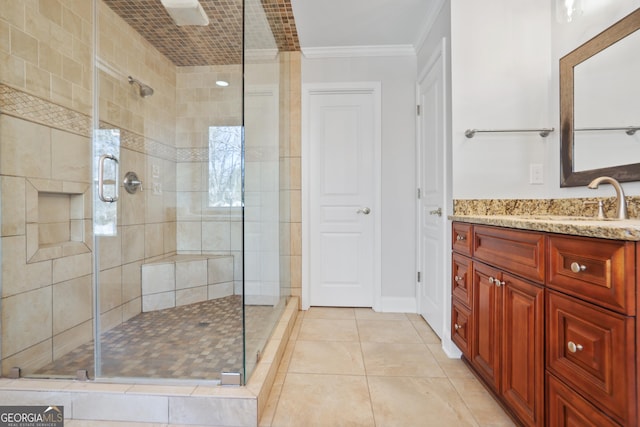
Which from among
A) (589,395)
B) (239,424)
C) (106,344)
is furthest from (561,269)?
(106,344)

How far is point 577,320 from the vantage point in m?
0.90

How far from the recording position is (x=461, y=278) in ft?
5.63

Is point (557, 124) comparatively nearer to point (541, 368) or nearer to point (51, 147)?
point (541, 368)

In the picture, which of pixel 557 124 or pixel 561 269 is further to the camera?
pixel 557 124

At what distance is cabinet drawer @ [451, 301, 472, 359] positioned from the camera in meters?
1.61

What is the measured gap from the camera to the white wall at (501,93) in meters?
1.82

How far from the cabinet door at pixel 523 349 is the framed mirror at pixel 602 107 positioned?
2.46 ft

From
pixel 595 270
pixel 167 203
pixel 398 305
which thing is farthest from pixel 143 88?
pixel 595 270

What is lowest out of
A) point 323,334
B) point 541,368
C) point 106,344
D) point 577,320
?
point 323,334

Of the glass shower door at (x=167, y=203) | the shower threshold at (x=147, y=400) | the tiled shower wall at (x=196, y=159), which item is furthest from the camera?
→ the tiled shower wall at (x=196, y=159)

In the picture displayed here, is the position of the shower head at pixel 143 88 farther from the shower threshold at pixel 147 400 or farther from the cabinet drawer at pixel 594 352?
the cabinet drawer at pixel 594 352

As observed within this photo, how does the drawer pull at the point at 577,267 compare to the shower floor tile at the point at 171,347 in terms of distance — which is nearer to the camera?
the drawer pull at the point at 577,267

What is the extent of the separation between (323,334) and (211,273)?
1071 mm

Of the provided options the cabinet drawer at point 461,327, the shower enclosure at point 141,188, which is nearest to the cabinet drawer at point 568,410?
the cabinet drawer at point 461,327
